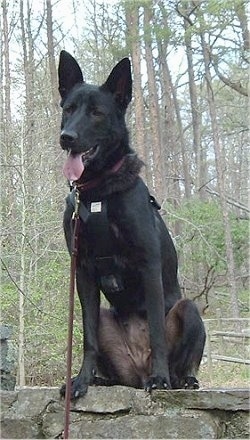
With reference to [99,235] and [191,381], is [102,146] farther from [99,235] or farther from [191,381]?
[191,381]

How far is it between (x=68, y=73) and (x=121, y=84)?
1.01ft

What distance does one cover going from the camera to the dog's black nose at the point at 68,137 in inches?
124

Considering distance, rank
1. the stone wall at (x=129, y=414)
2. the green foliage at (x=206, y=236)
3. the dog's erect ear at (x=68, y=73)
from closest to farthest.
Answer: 1. the stone wall at (x=129, y=414)
2. the dog's erect ear at (x=68, y=73)
3. the green foliage at (x=206, y=236)

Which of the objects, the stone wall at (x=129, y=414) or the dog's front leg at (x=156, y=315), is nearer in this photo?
the stone wall at (x=129, y=414)

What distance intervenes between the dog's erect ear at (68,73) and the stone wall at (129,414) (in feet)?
5.03

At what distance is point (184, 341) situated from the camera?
339cm

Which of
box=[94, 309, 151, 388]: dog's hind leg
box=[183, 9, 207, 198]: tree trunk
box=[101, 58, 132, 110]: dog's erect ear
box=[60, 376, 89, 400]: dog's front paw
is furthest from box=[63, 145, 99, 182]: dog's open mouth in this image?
box=[183, 9, 207, 198]: tree trunk

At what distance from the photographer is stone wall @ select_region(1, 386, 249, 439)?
3064 millimetres

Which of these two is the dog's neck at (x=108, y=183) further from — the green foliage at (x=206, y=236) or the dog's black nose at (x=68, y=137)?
the green foliage at (x=206, y=236)

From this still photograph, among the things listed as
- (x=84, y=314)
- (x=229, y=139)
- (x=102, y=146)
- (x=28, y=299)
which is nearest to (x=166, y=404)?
(x=84, y=314)

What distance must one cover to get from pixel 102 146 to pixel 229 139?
2712 centimetres

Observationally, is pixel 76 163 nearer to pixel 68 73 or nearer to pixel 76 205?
pixel 76 205

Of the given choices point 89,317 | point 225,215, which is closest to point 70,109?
point 89,317

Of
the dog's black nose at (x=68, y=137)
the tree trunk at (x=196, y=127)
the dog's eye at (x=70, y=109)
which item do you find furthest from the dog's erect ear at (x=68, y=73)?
the tree trunk at (x=196, y=127)
